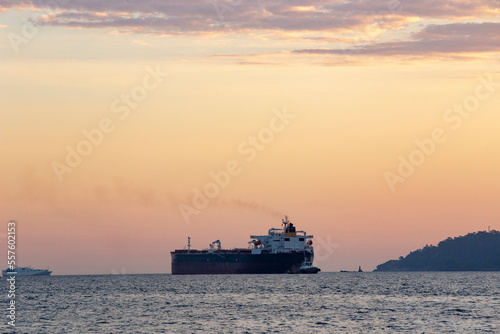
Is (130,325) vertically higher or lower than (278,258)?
lower

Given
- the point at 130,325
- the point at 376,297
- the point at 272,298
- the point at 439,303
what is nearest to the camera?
the point at 130,325

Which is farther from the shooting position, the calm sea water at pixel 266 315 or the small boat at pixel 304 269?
the small boat at pixel 304 269

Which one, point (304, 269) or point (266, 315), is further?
point (304, 269)

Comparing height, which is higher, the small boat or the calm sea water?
the small boat

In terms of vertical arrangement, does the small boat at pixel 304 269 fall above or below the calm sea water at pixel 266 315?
above

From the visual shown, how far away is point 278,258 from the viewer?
19712 cm

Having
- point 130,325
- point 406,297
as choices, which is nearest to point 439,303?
point 406,297

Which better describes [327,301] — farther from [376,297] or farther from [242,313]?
[242,313]

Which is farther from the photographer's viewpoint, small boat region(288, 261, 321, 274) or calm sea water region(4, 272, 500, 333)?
small boat region(288, 261, 321, 274)

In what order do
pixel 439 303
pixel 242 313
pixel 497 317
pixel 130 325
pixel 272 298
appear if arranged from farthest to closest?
pixel 272 298 < pixel 439 303 < pixel 242 313 < pixel 497 317 < pixel 130 325

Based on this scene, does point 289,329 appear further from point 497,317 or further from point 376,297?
point 376,297

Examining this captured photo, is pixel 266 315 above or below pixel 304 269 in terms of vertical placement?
below

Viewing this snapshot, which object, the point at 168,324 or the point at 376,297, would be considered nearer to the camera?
the point at 168,324

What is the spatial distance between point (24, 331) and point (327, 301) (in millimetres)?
43435
